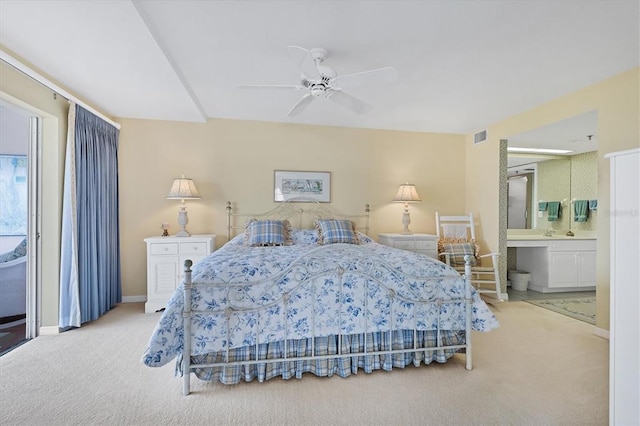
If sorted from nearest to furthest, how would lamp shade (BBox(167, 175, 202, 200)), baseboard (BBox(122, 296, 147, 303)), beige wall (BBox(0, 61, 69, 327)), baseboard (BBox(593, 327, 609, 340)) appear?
baseboard (BBox(593, 327, 609, 340)) → beige wall (BBox(0, 61, 69, 327)) → lamp shade (BBox(167, 175, 202, 200)) → baseboard (BBox(122, 296, 147, 303))

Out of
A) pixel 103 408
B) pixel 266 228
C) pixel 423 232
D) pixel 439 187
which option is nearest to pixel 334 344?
pixel 103 408

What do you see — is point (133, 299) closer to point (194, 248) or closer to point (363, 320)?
point (194, 248)

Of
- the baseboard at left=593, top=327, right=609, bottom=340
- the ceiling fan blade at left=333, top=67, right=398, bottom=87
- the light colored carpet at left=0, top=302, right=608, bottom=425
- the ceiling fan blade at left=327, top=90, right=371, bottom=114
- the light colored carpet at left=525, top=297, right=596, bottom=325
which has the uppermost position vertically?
the ceiling fan blade at left=333, top=67, right=398, bottom=87

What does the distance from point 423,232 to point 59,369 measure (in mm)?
4613

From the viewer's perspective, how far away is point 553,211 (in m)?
5.38

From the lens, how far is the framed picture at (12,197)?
312 cm

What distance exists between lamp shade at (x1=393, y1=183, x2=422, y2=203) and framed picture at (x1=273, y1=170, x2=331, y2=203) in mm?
1058

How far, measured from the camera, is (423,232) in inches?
199

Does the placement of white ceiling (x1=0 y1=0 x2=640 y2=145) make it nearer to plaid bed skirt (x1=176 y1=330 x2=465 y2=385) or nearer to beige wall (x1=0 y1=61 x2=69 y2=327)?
beige wall (x1=0 y1=61 x2=69 y2=327)

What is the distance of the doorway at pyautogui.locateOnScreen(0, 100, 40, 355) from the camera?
305 cm

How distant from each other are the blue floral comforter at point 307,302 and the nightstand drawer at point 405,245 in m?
1.86

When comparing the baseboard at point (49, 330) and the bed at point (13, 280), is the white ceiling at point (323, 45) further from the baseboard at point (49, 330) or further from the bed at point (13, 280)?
the baseboard at point (49, 330)

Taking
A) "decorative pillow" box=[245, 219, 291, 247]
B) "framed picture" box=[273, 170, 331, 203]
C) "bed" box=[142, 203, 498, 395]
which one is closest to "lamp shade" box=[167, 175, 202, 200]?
"decorative pillow" box=[245, 219, 291, 247]

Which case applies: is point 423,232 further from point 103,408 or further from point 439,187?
point 103,408
